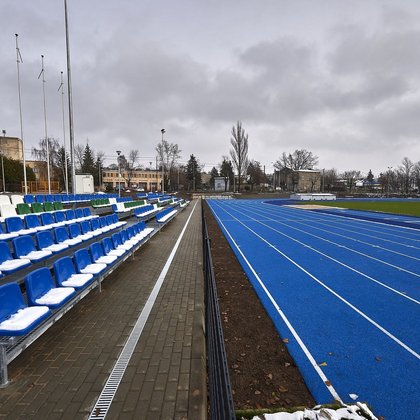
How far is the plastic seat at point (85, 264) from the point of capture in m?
5.54

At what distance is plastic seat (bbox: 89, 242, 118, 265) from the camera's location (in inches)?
249

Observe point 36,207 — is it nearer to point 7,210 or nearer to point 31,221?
point 7,210

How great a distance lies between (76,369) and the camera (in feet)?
11.6

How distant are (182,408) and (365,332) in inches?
144

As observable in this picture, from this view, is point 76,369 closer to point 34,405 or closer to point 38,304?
point 34,405

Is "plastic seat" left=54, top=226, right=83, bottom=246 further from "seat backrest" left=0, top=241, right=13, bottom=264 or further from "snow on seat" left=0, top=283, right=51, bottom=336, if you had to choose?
"snow on seat" left=0, top=283, right=51, bottom=336

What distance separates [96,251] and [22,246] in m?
Answer: 1.54

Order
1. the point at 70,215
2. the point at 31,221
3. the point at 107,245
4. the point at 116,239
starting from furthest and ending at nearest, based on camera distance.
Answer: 1. the point at 70,215
2. the point at 31,221
3. the point at 116,239
4. the point at 107,245

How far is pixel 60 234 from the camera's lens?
7793 mm

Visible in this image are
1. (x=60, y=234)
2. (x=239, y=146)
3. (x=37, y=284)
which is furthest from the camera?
(x=239, y=146)

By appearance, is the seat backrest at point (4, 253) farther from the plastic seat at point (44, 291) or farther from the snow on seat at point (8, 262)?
the plastic seat at point (44, 291)

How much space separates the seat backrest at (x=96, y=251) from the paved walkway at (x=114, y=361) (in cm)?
81

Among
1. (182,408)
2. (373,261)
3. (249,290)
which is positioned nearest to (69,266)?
(182,408)

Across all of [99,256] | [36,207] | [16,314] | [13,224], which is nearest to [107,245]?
[99,256]
